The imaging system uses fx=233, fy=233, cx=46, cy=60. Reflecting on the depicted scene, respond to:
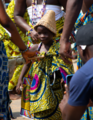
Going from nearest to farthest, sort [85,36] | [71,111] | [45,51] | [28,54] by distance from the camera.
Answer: [71,111] → [85,36] → [28,54] → [45,51]

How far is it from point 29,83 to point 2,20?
53.7 inches

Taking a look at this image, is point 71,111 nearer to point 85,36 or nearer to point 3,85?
point 85,36

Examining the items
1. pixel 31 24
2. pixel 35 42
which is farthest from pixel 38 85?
pixel 31 24

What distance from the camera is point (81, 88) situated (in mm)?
1626

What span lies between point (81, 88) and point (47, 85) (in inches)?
61.6

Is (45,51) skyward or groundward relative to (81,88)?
skyward

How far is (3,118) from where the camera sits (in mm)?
2551

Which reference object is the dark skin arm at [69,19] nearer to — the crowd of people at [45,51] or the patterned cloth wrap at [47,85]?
the crowd of people at [45,51]

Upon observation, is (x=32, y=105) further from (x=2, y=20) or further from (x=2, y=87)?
(x=2, y=20)

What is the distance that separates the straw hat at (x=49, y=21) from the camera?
3.15 m

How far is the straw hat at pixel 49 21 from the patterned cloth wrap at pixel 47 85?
27cm

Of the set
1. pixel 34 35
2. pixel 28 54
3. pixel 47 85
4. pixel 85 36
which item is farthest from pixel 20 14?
pixel 85 36

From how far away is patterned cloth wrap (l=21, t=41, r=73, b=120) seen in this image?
10.3 ft

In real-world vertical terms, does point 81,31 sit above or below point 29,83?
above
